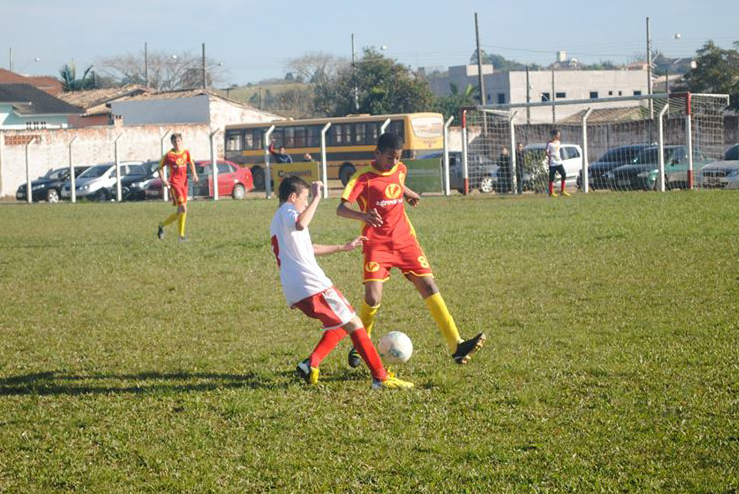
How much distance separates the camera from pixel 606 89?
88.2 metres

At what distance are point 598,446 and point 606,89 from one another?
3406 inches

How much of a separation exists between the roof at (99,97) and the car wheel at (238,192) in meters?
30.9

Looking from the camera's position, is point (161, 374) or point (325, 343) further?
point (161, 374)

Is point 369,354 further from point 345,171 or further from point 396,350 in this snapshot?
point 345,171

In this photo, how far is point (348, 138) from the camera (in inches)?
1706

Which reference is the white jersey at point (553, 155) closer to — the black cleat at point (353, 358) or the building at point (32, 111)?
the black cleat at point (353, 358)

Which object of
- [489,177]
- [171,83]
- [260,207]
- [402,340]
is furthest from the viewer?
[171,83]

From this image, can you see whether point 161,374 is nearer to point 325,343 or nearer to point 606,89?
point 325,343

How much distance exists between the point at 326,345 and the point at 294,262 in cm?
65

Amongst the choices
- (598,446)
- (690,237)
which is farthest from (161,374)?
(690,237)

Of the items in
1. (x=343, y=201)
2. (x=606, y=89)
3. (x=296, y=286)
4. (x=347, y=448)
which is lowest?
(x=347, y=448)

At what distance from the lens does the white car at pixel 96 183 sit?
37.6m

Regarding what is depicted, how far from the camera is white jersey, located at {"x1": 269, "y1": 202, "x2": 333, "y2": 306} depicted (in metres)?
6.80

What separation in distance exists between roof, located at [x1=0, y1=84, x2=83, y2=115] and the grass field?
49885 millimetres
